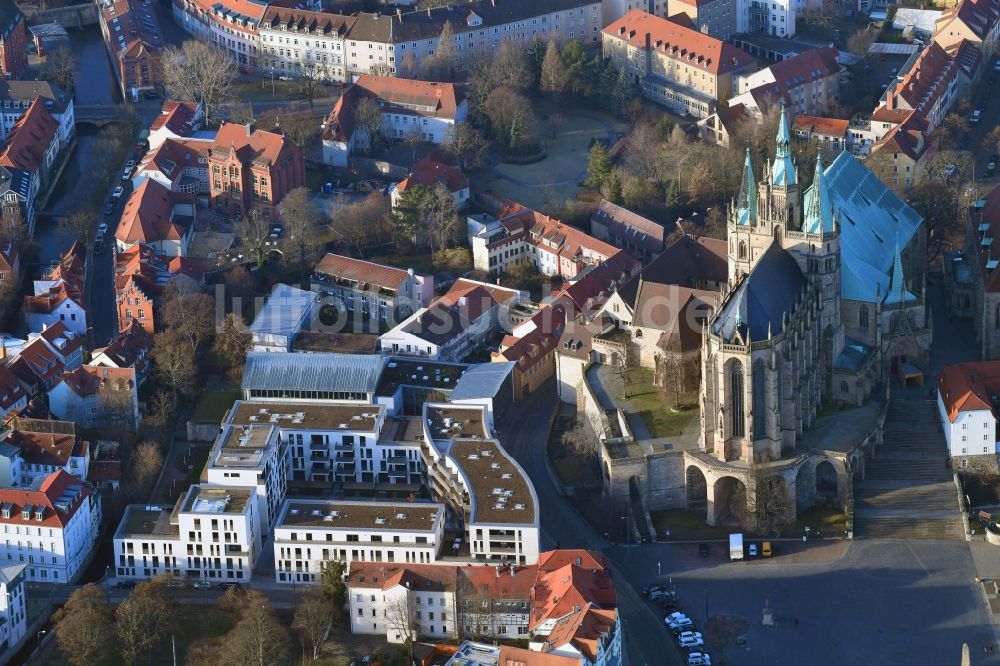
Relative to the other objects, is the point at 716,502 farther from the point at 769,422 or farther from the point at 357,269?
the point at 357,269

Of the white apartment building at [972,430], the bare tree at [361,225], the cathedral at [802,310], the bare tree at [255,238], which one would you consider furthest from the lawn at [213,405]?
the white apartment building at [972,430]

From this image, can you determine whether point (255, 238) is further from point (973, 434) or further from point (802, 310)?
point (973, 434)

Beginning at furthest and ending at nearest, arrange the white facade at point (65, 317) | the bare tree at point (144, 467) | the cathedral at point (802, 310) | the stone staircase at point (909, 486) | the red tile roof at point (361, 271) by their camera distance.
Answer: the red tile roof at point (361, 271) < the white facade at point (65, 317) < the bare tree at point (144, 467) < the stone staircase at point (909, 486) < the cathedral at point (802, 310)

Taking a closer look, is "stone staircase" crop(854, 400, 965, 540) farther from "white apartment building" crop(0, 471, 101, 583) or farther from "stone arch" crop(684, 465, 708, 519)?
"white apartment building" crop(0, 471, 101, 583)

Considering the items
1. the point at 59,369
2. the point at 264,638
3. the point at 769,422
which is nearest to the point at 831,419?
the point at 769,422

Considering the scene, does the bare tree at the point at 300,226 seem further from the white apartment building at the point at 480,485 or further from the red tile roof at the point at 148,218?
the white apartment building at the point at 480,485

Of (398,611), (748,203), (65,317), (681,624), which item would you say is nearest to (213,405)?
(65,317)
